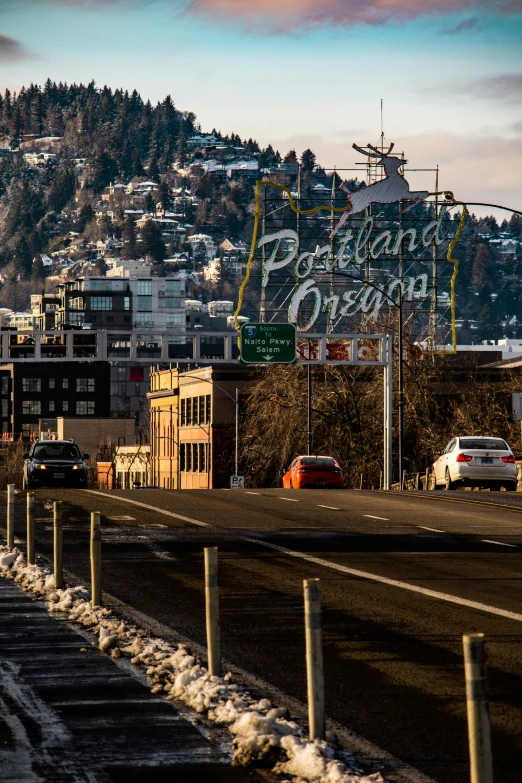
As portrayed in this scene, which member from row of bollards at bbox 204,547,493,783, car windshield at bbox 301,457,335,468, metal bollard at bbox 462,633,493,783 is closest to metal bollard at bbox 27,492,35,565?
row of bollards at bbox 204,547,493,783

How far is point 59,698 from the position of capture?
9680 mm

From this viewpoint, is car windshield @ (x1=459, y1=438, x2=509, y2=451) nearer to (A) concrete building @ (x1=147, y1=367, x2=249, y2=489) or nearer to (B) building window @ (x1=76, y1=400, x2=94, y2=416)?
(A) concrete building @ (x1=147, y1=367, x2=249, y2=489)

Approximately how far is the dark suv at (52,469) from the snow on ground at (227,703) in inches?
1178

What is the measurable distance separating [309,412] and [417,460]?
35.2 ft

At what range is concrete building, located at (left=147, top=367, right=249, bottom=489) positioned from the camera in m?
97.6

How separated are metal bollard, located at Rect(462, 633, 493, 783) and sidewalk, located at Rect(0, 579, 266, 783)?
6.01 ft

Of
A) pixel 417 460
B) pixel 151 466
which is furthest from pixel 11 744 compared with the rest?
pixel 151 466

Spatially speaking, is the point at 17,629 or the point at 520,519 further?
the point at 520,519

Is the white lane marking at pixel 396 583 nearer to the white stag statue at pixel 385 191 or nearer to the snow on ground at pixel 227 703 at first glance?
the snow on ground at pixel 227 703

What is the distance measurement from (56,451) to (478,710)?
131 feet

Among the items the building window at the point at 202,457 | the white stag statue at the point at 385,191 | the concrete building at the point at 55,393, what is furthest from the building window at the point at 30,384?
the white stag statue at the point at 385,191

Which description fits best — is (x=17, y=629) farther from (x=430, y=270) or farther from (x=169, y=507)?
(x=430, y=270)

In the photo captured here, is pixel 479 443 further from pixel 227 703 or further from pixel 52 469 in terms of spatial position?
pixel 227 703

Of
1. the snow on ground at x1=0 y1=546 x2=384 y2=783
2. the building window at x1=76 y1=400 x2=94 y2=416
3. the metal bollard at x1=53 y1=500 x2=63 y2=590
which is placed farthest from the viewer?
the building window at x1=76 y1=400 x2=94 y2=416
